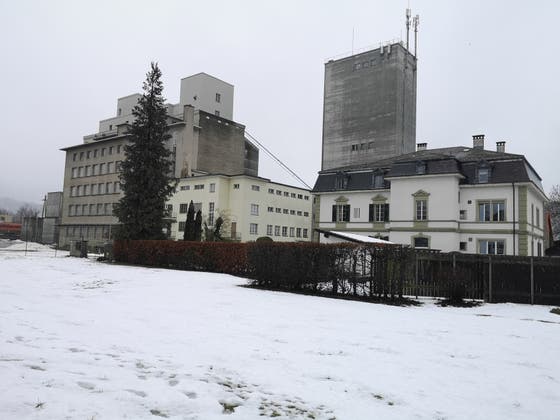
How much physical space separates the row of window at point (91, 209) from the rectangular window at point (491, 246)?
53349 millimetres

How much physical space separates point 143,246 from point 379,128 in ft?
148

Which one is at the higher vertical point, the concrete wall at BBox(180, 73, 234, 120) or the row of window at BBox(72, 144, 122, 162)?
the concrete wall at BBox(180, 73, 234, 120)

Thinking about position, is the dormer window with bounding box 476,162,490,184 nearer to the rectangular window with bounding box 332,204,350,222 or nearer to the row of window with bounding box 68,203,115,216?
the rectangular window with bounding box 332,204,350,222

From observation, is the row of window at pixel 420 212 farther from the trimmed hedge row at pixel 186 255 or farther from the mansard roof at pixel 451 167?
the trimmed hedge row at pixel 186 255

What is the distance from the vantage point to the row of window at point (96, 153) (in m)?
68.4

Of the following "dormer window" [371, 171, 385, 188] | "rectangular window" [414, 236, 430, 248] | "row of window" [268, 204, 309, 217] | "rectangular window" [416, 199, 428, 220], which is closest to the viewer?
"rectangular window" [414, 236, 430, 248]

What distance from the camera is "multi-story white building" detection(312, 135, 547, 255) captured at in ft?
111

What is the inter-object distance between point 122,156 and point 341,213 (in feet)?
133

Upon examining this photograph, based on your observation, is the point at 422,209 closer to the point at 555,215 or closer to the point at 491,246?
the point at 491,246

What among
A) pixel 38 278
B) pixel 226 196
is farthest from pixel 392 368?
pixel 226 196

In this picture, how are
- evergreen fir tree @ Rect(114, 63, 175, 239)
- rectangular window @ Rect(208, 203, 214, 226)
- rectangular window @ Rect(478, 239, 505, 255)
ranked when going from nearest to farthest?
evergreen fir tree @ Rect(114, 63, 175, 239), rectangular window @ Rect(478, 239, 505, 255), rectangular window @ Rect(208, 203, 214, 226)

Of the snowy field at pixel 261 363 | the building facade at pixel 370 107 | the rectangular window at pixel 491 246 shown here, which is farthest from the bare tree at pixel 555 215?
the snowy field at pixel 261 363

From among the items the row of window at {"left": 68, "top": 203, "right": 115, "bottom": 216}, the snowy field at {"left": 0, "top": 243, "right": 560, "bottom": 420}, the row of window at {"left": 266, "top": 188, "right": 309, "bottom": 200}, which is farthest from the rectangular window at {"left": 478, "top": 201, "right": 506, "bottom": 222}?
the row of window at {"left": 68, "top": 203, "right": 115, "bottom": 216}

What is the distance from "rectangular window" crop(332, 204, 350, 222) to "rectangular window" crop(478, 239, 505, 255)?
12.6 meters
